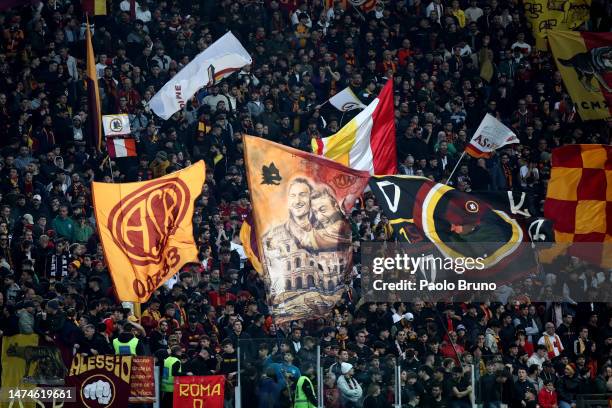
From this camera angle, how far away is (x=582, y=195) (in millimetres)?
26250

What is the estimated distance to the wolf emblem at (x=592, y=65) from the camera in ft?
97.7

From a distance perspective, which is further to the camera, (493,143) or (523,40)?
(523,40)

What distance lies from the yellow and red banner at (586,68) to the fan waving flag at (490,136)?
141 centimetres

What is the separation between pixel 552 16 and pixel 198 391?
14.3 meters

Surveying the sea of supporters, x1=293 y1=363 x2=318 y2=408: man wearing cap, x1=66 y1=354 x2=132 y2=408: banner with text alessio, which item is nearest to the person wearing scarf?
the sea of supporters

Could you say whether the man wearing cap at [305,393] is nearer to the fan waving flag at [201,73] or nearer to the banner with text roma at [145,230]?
the banner with text roma at [145,230]

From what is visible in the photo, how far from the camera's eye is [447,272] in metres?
26.2

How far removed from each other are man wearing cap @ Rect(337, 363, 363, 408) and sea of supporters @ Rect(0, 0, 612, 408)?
0.09ft

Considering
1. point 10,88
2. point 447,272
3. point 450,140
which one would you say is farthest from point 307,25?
point 447,272

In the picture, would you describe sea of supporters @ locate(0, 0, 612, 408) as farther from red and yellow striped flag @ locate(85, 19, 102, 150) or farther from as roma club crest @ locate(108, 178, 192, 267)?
as roma club crest @ locate(108, 178, 192, 267)

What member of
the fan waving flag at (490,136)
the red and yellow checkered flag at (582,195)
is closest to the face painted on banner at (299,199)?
the red and yellow checkered flag at (582,195)

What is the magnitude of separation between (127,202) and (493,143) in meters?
9.34

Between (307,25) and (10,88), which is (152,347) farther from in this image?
(307,25)

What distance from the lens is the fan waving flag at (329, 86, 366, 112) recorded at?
103 feet
